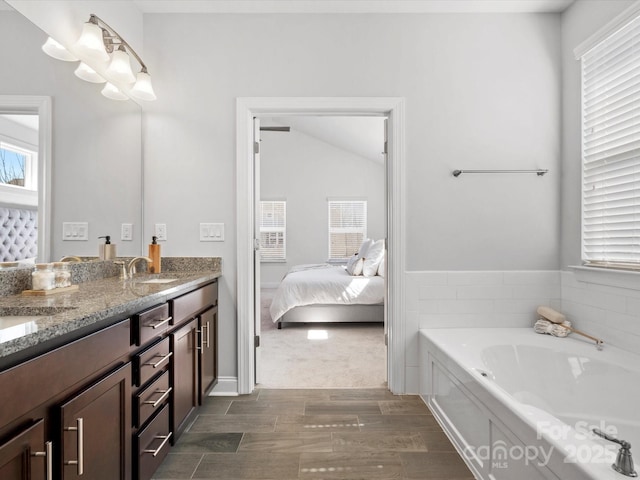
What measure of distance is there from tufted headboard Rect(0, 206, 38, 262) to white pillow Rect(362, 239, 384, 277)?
351 cm

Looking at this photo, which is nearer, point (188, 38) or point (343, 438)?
point (343, 438)

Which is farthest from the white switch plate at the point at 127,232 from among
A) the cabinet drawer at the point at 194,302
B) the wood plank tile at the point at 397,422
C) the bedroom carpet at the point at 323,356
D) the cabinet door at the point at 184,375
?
the wood plank tile at the point at 397,422

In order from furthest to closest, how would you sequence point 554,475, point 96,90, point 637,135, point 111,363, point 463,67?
point 463,67 < point 96,90 < point 637,135 < point 111,363 < point 554,475

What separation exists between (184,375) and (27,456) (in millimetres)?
1062

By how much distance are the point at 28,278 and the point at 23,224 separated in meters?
0.24

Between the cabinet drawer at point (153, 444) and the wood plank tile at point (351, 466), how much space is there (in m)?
0.66

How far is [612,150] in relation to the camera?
6.97ft

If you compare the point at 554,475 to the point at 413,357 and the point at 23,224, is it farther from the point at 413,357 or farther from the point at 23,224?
the point at 23,224

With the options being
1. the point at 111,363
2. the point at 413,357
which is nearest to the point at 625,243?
the point at 413,357

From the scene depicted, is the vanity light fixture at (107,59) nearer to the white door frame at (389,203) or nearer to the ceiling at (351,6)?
the ceiling at (351,6)

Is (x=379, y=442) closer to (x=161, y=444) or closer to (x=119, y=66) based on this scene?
(x=161, y=444)

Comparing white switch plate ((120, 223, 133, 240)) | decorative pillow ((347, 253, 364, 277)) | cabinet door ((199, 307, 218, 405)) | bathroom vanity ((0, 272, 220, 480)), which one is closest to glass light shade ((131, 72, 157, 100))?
white switch plate ((120, 223, 133, 240))

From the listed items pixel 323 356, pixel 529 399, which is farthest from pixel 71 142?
pixel 529 399

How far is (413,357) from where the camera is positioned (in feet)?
8.34
